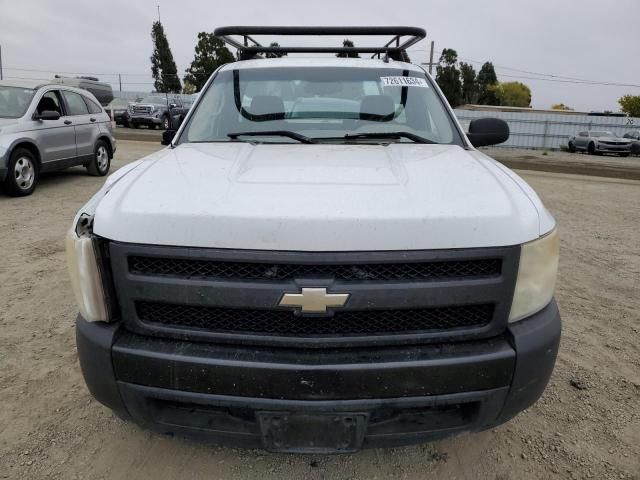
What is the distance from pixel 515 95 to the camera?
8650 cm

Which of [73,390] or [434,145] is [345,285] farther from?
[73,390]

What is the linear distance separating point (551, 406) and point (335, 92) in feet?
7.66

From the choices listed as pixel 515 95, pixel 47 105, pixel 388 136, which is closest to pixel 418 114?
pixel 388 136

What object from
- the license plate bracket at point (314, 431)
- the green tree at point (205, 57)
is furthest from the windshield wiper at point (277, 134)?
the green tree at point (205, 57)

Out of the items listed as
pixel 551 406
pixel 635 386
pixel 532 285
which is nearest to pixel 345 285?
pixel 532 285

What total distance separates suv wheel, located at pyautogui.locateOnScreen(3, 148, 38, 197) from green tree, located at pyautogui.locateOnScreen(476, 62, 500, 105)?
7422 centimetres

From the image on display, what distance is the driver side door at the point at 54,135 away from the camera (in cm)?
817

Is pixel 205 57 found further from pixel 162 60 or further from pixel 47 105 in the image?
pixel 47 105

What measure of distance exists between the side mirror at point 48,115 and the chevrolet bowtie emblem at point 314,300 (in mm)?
8052

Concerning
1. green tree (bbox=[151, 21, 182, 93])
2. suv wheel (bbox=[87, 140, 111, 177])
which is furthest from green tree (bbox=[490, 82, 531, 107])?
suv wheel (bbox=[87, 140, 111, 177])

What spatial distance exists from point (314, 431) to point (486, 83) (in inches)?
3317

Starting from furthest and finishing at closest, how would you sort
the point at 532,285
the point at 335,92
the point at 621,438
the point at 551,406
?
the point at 335,92 < the point at 551,406 < the point at 621,438 < the point at 532,285

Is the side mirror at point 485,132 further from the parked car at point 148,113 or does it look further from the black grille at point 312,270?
the parked car at point 148,113

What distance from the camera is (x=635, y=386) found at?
2.99 metres
